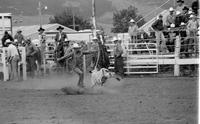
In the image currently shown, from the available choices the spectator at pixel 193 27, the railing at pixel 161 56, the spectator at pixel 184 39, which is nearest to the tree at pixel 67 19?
the railing at pixel 161 56

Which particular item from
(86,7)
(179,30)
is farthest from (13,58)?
(86,7)

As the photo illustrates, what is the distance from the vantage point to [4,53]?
2125 centimetres

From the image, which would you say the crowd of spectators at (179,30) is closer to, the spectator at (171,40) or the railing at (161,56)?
the spectator at (171,40)

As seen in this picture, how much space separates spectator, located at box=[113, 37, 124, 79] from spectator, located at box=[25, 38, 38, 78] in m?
3.74

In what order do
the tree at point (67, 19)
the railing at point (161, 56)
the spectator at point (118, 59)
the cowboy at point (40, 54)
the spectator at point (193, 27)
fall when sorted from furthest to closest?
1. the tree at point (67, 19)
2. the cowboy at point (40, 54)
3. the spectator at point (118, 59)
4. the railing at point (161, 56)
5. the spectator at point (193, 27)

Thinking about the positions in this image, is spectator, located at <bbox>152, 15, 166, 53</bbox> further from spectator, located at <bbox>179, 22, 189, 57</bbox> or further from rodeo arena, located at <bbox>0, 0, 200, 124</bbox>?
spectator, located at <bbox>179, 22, 189, 57</bbox>

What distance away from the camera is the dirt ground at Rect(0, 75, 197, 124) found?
10008mm

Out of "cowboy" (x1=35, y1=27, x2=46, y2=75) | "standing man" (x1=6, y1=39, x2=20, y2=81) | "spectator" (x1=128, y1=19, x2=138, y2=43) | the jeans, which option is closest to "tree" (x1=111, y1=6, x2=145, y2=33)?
"cowboy" (x1=35, y1=27, x2=46, y2=75)

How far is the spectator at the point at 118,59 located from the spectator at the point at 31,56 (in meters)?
3.74

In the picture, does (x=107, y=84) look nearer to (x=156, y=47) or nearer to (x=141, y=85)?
(x=141, y=85)

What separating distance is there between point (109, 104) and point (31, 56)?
34.8 ft

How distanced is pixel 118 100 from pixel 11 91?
4445 millimetres

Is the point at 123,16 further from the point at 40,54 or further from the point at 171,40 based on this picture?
the point at 171,40

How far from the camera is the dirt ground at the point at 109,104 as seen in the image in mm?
10008
